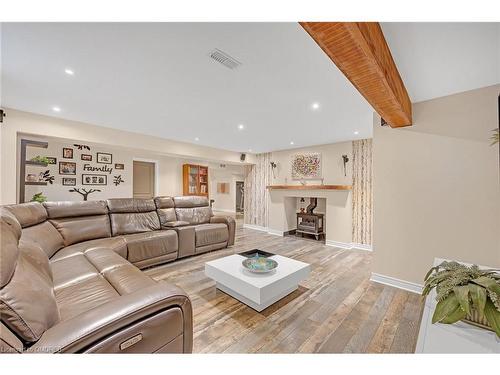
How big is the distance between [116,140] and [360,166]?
490 cm

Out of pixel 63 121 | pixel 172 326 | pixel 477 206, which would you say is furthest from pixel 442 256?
pixel 63 121

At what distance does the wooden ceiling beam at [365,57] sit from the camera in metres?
0.96

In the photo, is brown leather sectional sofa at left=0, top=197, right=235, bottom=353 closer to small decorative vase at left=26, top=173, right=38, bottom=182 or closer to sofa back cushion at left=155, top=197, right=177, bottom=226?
sofa back cushion at left=155, top=197, right=177, bottom=226

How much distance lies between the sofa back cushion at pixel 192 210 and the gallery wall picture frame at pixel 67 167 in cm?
231

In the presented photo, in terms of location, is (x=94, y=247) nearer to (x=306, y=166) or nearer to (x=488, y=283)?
(x=488, y=283)

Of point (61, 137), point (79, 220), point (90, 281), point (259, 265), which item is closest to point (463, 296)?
point (259, 265)

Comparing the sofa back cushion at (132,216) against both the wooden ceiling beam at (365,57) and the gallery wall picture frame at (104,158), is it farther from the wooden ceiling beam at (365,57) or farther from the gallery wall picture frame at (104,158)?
the wooden ceiling beam at (365,57)

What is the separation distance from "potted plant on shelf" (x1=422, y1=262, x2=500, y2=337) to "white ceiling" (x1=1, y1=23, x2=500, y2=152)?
1.49m

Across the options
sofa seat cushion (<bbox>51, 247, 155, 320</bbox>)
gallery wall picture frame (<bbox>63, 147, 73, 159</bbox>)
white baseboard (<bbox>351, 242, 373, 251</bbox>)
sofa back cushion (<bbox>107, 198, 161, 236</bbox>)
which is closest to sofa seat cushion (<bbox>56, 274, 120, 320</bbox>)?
sofa seat cushion (<bbox>51, 247, 155, 320</bbox>)

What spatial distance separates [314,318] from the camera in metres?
1.85

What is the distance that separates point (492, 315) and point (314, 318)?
1.31 m

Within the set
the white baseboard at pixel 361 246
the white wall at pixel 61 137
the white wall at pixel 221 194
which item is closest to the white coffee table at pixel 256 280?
the white baseboard at pixel 361 246

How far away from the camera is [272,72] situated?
1.83 m
